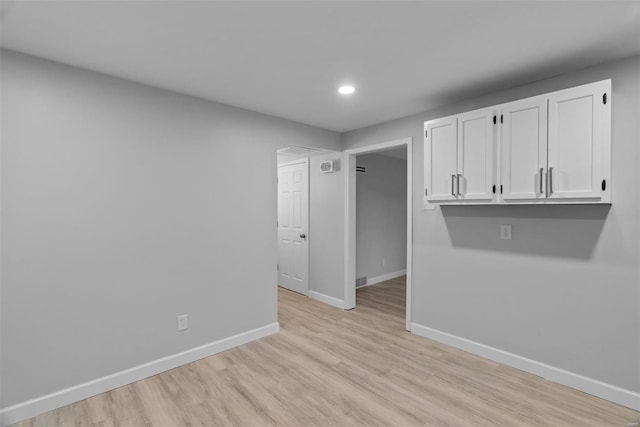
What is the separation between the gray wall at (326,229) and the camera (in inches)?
165

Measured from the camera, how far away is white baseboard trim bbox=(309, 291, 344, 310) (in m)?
4.20

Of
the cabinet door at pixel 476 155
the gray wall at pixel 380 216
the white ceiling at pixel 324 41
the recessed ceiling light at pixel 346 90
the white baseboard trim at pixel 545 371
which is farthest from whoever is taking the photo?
the gray wall at pixel 380 216

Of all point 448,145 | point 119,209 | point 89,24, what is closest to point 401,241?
point 448,145

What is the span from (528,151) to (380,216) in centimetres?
339

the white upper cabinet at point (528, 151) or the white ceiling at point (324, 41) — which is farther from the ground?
the white ceiling at point (324, 41)

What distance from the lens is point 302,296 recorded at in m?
4.71

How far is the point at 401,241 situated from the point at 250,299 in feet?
12.1

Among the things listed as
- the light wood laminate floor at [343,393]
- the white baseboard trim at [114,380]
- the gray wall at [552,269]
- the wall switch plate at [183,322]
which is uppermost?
the gray wall at [552,269]

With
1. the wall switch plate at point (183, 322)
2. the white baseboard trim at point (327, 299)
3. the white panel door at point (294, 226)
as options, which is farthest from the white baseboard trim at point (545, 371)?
the wall switch plate at point (183, 322)

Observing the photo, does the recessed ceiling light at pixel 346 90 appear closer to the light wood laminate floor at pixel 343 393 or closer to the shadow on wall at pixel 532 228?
the shadow on wall at pixel 532 228

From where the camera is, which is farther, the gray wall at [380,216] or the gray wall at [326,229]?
the gray wall at [380,216]

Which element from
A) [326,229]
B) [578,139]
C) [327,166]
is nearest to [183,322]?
[326,229]

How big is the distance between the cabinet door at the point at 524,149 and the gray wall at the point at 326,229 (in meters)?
2.05

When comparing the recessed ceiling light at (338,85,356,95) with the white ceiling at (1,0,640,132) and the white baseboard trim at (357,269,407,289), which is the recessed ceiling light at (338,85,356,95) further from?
the white baseboard trim at (357,269,407,289)
